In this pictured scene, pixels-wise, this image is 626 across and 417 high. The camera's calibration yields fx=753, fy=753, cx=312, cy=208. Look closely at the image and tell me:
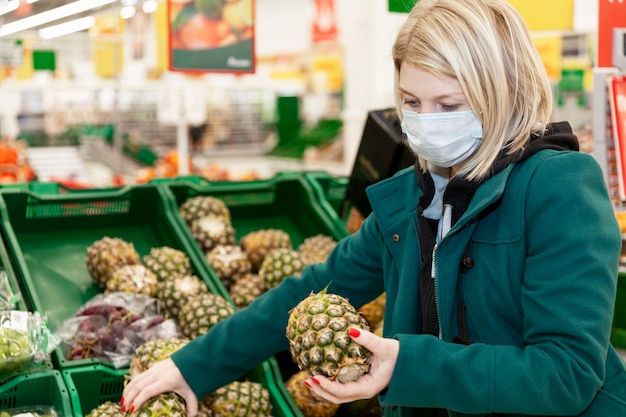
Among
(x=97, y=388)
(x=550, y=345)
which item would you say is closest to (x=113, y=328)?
(x=97, y=388)

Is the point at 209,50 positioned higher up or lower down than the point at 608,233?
higher up

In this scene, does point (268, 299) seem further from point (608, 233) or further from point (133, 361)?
point (608, 233)

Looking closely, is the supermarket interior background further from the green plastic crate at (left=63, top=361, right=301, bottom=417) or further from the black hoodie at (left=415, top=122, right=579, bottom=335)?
the black hoodie at (left=415, top=122, right=579, bottom=335)

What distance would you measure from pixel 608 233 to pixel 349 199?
80.8 inches

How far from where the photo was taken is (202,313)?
8.76 ft

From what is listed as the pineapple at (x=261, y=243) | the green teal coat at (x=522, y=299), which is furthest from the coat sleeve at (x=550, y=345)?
the pineapple at (x=261, y=243)

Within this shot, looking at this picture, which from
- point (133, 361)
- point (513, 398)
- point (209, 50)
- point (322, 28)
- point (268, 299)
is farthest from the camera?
point (322, 28)

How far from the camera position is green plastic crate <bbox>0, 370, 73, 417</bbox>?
7.21 ft

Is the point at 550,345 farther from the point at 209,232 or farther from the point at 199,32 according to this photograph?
the point at 199,32

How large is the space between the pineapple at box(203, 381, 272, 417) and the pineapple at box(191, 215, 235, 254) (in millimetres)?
1039


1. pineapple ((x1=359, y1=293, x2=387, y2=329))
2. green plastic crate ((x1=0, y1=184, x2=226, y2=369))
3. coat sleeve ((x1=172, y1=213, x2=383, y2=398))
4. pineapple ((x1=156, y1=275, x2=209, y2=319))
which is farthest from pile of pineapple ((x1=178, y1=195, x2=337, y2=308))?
coat sleeve ((x1=172, y1=213, x2=383, y2=398))

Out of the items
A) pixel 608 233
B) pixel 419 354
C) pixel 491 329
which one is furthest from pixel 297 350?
pixel 608 233

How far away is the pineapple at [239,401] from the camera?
2.33m

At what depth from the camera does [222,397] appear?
2.34 metres
